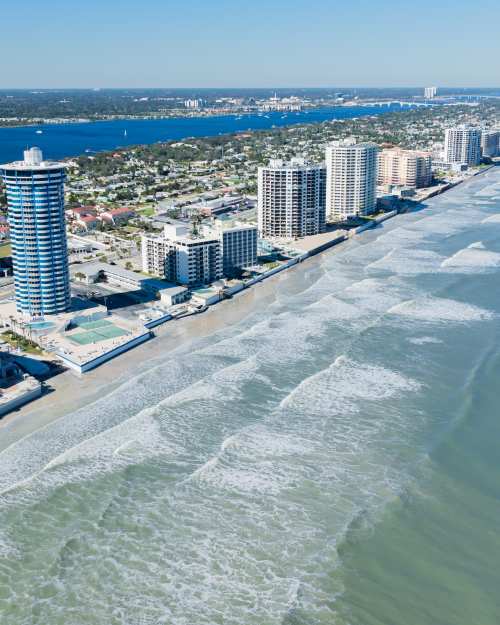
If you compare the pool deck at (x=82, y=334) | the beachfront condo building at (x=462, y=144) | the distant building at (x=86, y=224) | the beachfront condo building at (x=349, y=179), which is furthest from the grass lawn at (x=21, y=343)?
the beachfront condo building at (x=462, y=144)

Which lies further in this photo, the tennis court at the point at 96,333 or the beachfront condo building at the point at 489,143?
the beachfront condo building at the point at 489,143

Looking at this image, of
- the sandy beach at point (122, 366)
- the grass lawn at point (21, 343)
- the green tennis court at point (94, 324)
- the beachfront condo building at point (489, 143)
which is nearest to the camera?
the sandy beach at point (122, 366)

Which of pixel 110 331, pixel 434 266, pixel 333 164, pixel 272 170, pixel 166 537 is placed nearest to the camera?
pixel 166 537

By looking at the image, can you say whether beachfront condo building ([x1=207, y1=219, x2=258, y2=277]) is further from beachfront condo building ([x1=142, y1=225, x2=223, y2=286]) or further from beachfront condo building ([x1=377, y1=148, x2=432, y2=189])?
beachfront condo building ([x1=377, y1=148, x2=432, y2=189])

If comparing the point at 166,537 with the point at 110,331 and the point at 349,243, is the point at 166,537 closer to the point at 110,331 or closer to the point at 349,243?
the point at 110,331

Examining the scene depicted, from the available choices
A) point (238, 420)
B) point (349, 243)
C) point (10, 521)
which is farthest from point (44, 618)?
point (349, 243)

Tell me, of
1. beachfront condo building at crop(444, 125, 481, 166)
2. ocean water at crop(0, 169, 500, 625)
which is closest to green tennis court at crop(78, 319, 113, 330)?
ocean water at crop(0, 169, 500, 625)

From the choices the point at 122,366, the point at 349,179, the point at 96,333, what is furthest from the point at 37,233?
the point at 349,179

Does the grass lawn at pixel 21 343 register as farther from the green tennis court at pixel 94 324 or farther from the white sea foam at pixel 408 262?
the white sea foam at pixel 408 262
